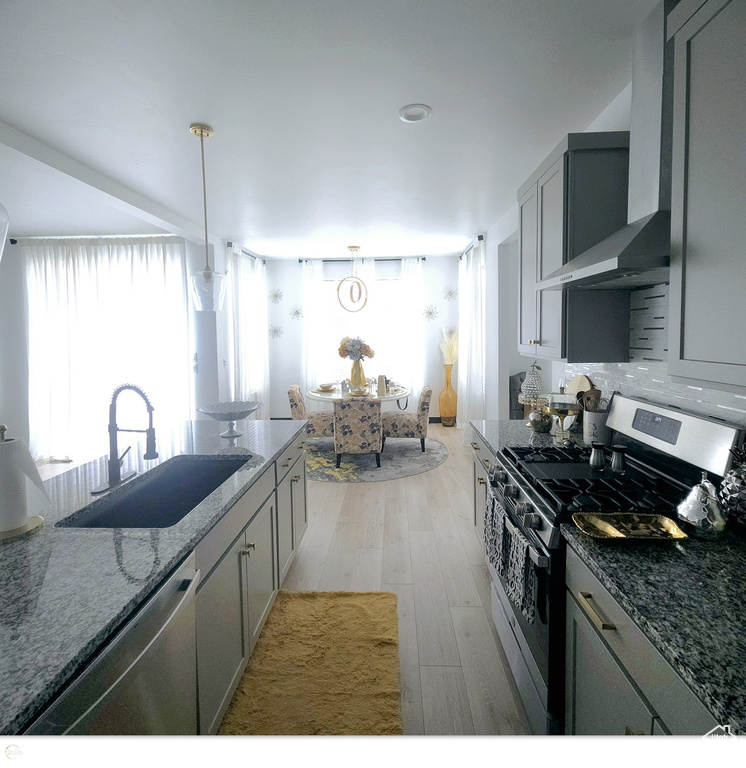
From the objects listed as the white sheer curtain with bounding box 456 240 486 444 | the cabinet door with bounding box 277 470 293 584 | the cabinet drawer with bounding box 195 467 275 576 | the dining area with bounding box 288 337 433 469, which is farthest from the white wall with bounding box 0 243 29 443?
the white sheer curtain with bounding box 456 240 486 444

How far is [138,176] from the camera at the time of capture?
11.0 feet

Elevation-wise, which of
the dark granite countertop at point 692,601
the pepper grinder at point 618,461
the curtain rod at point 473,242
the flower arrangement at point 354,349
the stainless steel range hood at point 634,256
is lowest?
the dark granite countertop at point 692,601

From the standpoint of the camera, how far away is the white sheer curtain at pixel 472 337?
552 cm

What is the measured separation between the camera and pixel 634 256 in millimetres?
1332

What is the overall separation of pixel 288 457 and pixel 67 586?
1.55 m

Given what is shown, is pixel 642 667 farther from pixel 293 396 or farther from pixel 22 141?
pixel 293 396

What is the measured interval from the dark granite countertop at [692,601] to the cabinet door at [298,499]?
1724mm

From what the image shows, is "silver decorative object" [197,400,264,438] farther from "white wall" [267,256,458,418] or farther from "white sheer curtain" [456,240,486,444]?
"white wall" [267,256,458,418]

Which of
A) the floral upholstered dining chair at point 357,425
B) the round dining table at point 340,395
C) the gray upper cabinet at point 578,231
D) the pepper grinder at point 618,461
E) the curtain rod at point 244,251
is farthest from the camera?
the curtain rod at point 244,251

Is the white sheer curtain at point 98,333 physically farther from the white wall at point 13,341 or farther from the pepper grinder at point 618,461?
the pepper grinder at point 618,461

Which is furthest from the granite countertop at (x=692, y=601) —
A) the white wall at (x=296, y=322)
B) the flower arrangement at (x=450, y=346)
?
the white wall at (x=296, y=322)

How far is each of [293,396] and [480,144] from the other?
10.6 feet

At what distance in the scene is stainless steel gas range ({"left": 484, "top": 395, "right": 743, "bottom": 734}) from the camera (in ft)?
4.48

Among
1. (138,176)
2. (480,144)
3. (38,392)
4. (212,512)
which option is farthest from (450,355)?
(212,512)
